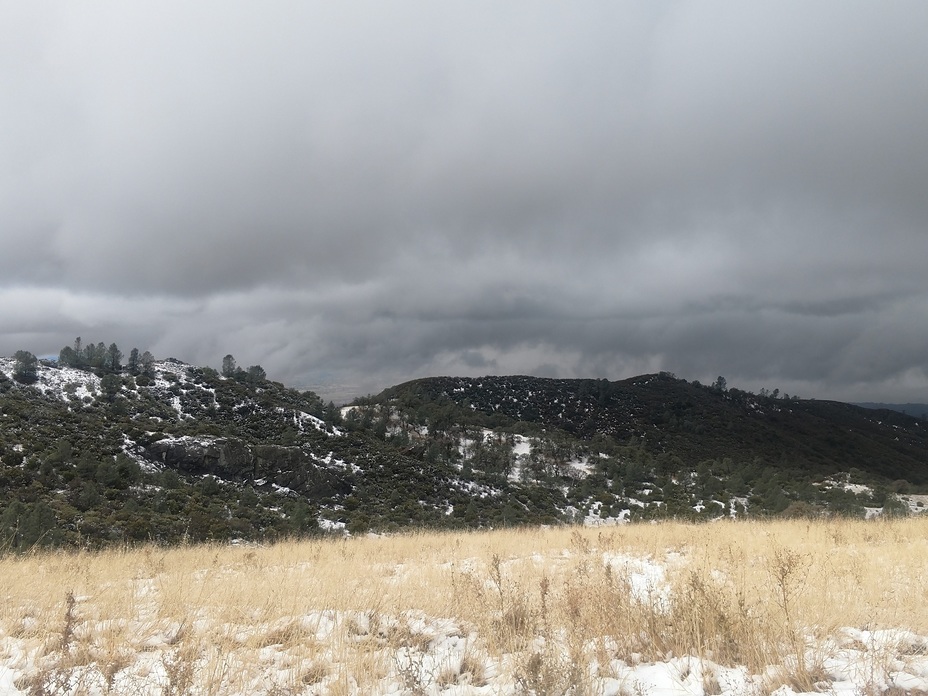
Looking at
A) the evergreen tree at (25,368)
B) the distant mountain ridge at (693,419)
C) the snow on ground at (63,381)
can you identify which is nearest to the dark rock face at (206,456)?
the snow on ground at (63,381)

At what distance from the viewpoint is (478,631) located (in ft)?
17.4

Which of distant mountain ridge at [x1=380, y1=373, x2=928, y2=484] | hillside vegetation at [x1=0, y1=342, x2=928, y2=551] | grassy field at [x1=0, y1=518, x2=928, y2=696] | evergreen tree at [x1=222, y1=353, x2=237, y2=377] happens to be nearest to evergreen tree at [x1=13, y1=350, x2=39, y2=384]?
hillside vegetation at [x1=0, y1=342, x2=928, y2=551]

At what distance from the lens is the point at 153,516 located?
28.0 m

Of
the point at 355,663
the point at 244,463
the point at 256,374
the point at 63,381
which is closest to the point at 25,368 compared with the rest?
the point at 63,381

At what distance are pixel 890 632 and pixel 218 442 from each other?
51.7 metres

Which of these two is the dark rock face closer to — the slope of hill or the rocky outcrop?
the rocky outcrop

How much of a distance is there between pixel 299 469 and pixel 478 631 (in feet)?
149

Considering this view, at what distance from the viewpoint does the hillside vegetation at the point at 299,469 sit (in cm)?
2983

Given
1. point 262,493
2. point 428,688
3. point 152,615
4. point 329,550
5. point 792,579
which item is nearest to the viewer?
point 428,688

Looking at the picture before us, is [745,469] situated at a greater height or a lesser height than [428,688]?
lesser

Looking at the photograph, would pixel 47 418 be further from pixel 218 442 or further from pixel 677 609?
pixel 677 609

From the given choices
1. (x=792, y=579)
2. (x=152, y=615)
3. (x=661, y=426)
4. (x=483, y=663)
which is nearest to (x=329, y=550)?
(x=152, y=615)

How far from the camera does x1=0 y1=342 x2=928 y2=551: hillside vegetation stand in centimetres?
2983

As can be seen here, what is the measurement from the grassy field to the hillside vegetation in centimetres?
1204
